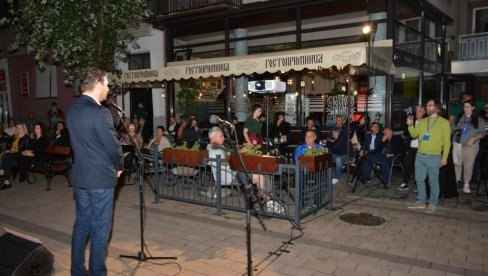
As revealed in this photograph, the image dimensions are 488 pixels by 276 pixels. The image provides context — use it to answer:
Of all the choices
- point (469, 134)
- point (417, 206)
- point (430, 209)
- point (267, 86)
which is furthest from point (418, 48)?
point (267, 86)

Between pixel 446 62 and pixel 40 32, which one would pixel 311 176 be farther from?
pixel 446 62

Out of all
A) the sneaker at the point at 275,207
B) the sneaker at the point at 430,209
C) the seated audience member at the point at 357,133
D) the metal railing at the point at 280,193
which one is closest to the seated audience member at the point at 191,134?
the metal railing at the point at 280,193

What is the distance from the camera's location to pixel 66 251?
479 centimetres

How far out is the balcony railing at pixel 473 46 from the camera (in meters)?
14.5

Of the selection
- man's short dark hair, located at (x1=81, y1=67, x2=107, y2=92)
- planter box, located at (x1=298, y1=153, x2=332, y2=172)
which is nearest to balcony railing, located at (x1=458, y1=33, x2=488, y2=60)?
planter box, located at (x1=298, y1=153, x2=332, y2=172)

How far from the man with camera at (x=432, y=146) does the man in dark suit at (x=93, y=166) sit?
4.85 metres

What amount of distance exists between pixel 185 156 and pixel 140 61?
9.30m

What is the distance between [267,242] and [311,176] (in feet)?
4.77

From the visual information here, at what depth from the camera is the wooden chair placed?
8367 millimetres

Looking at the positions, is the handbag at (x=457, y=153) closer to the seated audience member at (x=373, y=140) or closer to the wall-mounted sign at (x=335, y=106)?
the seated audience member at (x=373, y=140)

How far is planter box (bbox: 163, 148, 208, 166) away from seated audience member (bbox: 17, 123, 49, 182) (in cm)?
382

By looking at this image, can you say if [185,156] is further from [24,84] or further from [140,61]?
[24,84]

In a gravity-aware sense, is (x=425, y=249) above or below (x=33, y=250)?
below

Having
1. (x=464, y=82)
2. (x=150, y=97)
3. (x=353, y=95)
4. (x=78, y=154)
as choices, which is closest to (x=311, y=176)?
(x=78, y=154)
